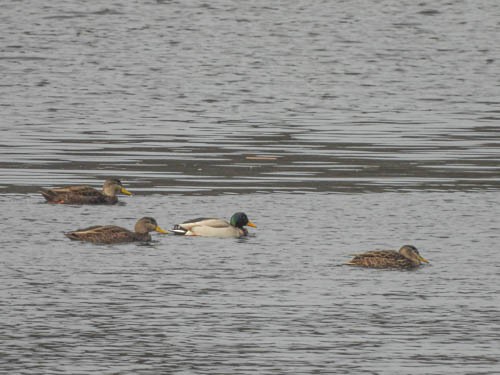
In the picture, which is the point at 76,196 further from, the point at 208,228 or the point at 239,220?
the point at 239,220

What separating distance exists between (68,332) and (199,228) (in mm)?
6130

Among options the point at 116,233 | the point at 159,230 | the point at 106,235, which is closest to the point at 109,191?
the point at 159,230

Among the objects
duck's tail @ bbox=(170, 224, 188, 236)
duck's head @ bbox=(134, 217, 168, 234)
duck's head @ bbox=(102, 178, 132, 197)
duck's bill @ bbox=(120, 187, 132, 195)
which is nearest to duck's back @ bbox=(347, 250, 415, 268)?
duck's tail @ bbox=(170, 224, 188, 236)

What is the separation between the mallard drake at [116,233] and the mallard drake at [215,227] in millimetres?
378

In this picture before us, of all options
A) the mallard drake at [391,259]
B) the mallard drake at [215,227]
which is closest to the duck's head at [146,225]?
the mallard drake at [215,227]

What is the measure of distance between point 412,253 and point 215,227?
137 inches

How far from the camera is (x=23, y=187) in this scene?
28.1m

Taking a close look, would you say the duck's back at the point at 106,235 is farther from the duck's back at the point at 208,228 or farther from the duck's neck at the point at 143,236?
the duck's back at the point at 208,228

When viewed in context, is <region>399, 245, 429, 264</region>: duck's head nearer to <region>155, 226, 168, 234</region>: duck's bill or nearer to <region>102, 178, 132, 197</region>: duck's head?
<region>155, 226, 168, 234</region>: duck's bill

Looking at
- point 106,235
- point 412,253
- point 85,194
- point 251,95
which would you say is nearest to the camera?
point 412,253

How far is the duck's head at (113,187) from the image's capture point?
26375mm

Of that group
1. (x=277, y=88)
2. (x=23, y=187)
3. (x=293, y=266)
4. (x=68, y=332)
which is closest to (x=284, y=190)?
(x=23, y=187)

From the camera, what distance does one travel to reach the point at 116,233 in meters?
23.3

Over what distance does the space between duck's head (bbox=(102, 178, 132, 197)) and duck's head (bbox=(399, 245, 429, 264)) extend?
246 inches
